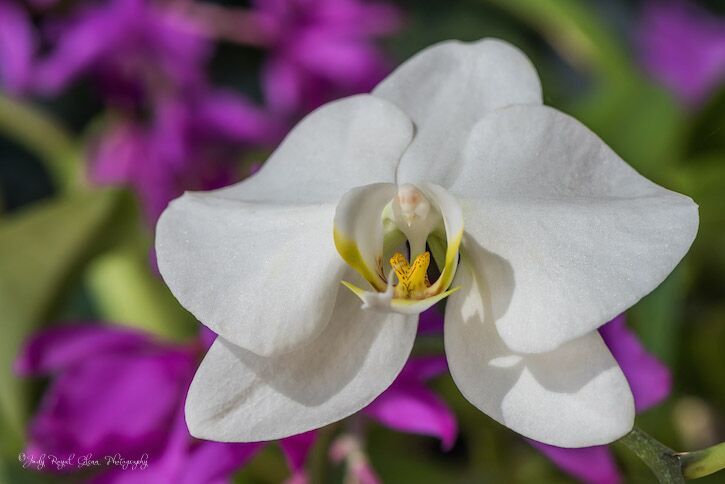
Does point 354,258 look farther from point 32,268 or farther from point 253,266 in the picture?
point 32,268

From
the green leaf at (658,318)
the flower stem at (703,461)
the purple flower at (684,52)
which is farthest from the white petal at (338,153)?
the purple flower at (684,52)

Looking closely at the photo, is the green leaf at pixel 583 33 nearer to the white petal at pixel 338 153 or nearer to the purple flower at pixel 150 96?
the purple flower at pixel 150 96

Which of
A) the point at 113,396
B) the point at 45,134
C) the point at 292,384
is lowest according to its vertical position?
the point at 45,134

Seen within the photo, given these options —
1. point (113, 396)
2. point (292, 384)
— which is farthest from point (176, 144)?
point (292, 384)

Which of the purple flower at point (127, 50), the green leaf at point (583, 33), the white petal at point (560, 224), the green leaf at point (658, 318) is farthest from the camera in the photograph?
the green leaf at point (583, 33)

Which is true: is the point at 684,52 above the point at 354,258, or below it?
below
